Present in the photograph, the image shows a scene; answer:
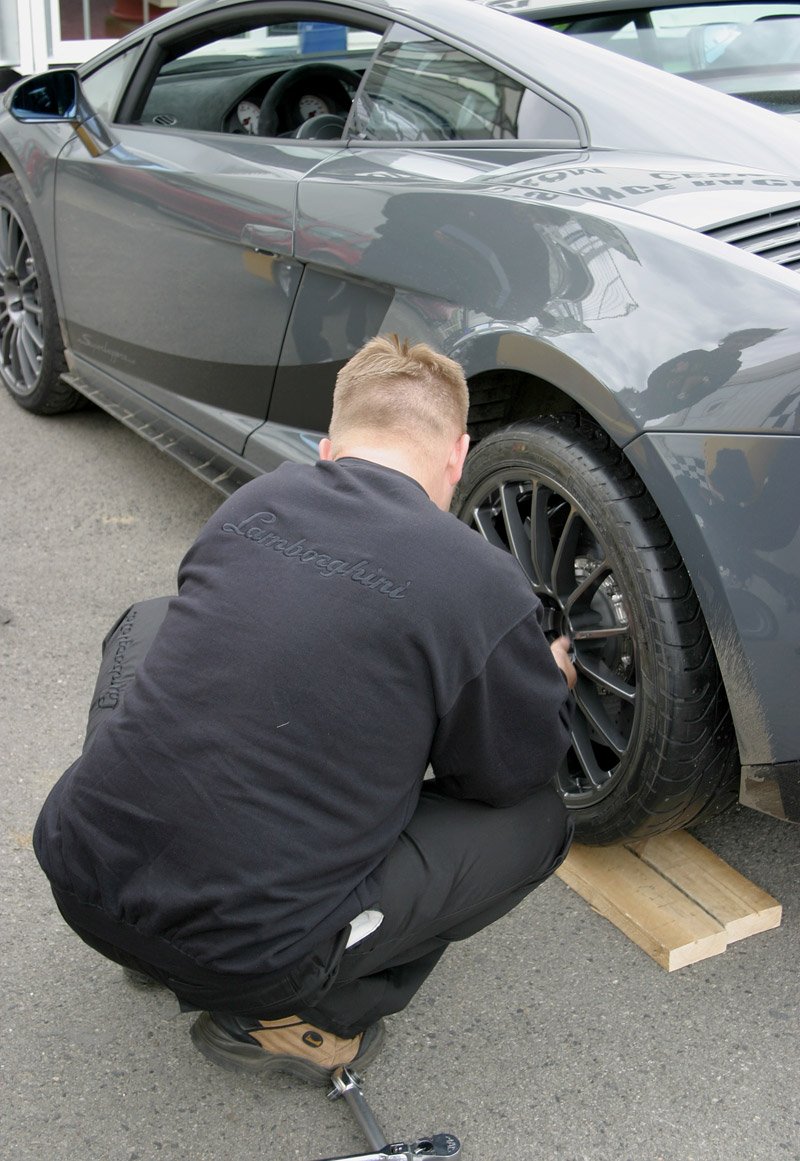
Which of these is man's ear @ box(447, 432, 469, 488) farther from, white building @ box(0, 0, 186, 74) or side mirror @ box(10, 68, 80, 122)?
white building @ box(0, 0, 186, 74)

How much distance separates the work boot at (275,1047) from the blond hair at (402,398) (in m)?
0.93

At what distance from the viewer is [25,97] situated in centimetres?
388

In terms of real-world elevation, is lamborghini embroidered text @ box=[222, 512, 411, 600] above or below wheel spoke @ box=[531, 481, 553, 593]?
above

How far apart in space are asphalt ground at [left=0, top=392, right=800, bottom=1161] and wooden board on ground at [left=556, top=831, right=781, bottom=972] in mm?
34

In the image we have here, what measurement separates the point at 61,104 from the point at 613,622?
266 centimetres

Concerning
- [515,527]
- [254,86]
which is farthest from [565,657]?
[254,86]

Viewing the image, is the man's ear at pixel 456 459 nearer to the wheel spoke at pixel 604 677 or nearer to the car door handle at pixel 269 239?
the wheel spoke at pixel 604 677

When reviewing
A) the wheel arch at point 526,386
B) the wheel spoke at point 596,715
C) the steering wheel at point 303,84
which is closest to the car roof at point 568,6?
the steering wheel at point 303,84

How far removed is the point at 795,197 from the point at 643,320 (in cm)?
36

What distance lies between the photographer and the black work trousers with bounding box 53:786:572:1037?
1779 mm

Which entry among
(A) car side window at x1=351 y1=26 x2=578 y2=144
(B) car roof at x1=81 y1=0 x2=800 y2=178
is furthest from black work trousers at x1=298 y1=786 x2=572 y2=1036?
(A) car side window at x1=351 y1=26 x2=578 y2=144

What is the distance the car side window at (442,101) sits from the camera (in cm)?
267

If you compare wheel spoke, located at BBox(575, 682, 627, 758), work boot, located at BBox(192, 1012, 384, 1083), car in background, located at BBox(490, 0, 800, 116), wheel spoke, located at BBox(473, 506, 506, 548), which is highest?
car in background, located at BBox(490, 0, 800, 116)

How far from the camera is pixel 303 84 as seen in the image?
386 cm
